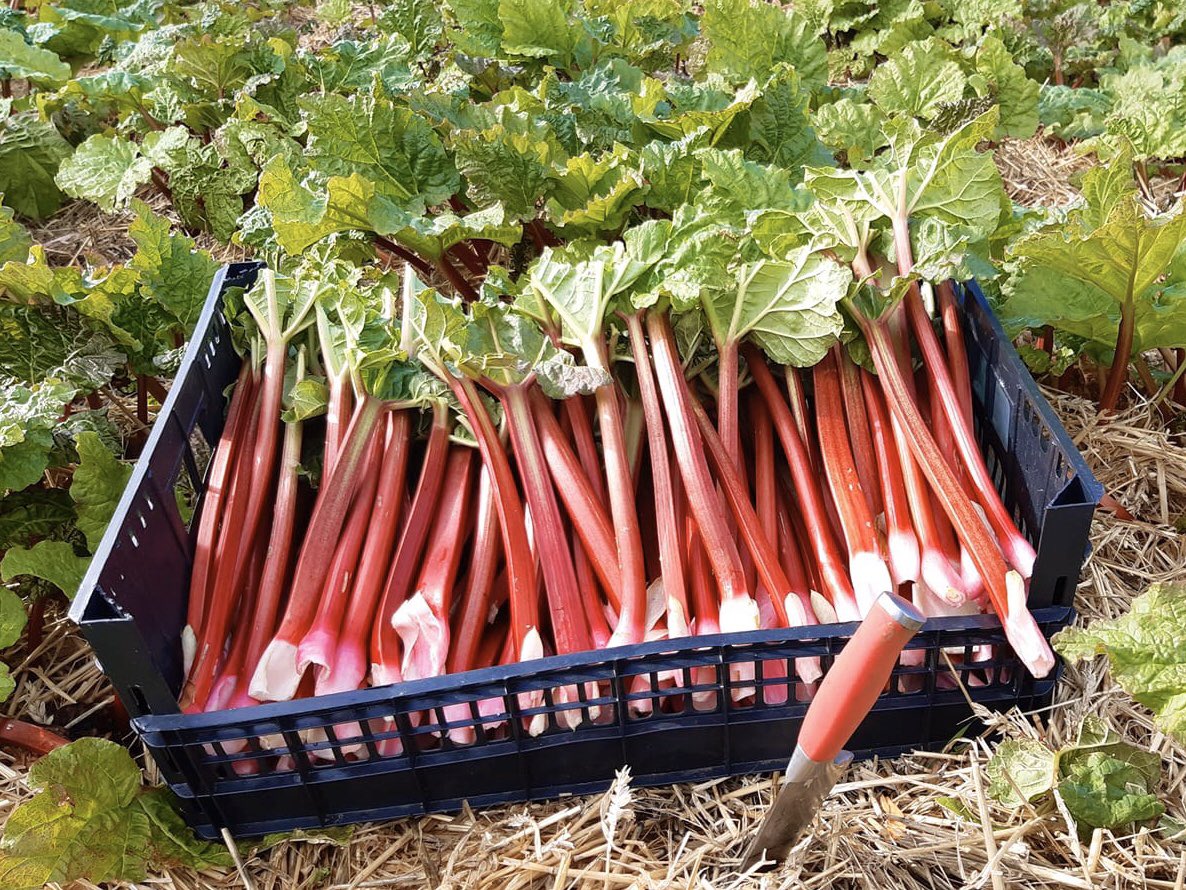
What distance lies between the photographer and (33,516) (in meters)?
2.13

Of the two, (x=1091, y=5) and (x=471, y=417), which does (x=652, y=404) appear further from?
(x=1091, y=5)

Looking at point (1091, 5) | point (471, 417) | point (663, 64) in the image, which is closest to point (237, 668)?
point (471, 417)

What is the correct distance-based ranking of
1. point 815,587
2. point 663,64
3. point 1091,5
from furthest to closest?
point 1091,5 < point 663,64 < point 815,587

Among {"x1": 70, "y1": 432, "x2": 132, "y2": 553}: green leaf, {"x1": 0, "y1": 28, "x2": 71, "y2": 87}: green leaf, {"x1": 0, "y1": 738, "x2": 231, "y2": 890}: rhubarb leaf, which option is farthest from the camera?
{"x1": 0, "y1": 28, "x2": 71, "y2": 87}: green leaf

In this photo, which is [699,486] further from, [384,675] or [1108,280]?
[1108,280]

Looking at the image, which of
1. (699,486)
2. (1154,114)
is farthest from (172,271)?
(1154,114)

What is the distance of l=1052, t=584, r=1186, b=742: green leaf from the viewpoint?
1.46 meters

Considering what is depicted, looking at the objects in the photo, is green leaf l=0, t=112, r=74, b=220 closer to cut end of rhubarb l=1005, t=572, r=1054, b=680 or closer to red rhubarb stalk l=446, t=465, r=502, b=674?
red rhubarb stalk l=446, t=465, r=502, b=674

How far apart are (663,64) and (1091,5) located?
1.77m

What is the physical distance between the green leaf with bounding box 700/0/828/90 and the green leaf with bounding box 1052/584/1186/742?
75.3 inches

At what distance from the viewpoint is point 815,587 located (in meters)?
1.80

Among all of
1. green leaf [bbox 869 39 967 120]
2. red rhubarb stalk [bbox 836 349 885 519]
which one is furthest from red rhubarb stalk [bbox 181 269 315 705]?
green leaf [bbox 869 39 967 120]

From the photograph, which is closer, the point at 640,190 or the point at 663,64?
the point at 640,190

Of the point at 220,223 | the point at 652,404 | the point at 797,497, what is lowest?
the point at 797,497
